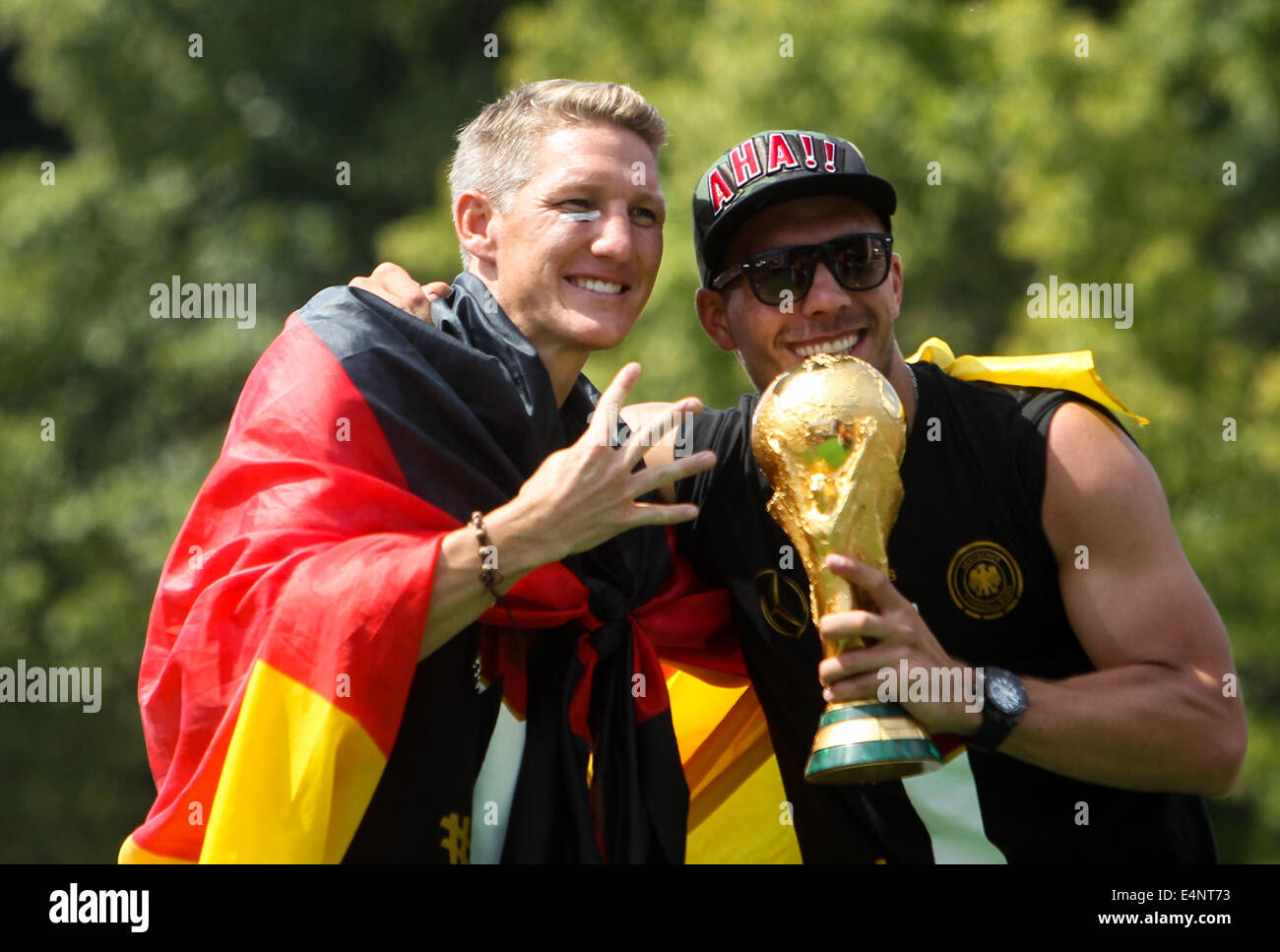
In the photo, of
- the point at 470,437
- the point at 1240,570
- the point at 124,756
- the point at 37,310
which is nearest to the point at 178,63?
the point at 37,310

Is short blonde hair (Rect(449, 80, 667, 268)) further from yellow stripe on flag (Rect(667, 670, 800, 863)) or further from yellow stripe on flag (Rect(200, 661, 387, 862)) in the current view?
yellow stripe on flag (Rect(200, 661, 387, 862))

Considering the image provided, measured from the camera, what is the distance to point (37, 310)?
17875 mm

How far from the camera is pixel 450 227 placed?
1639 centimetres

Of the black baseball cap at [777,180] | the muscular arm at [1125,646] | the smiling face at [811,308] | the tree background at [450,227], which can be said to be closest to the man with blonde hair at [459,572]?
the black baseball cap at [777,180]

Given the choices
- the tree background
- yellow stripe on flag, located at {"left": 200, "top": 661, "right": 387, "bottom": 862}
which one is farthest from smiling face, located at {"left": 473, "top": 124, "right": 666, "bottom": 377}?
the tree background

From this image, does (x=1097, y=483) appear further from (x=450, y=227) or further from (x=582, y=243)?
(x=450, y=227)

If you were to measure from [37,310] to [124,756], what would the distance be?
4.61m

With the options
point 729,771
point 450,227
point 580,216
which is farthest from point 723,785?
point 450,227

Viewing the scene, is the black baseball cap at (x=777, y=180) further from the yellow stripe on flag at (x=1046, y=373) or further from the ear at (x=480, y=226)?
the ear at (x=480, y=226)

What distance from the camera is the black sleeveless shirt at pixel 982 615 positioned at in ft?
14.3

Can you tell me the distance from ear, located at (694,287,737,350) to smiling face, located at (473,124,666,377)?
0.18 meters

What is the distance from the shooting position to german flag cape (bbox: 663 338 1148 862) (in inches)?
188

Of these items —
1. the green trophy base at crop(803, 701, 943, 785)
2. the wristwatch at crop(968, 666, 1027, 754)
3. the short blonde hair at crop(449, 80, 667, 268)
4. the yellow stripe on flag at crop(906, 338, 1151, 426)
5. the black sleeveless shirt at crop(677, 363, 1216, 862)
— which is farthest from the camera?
the short blonde hair at crop(449, 80, 667, 268)
